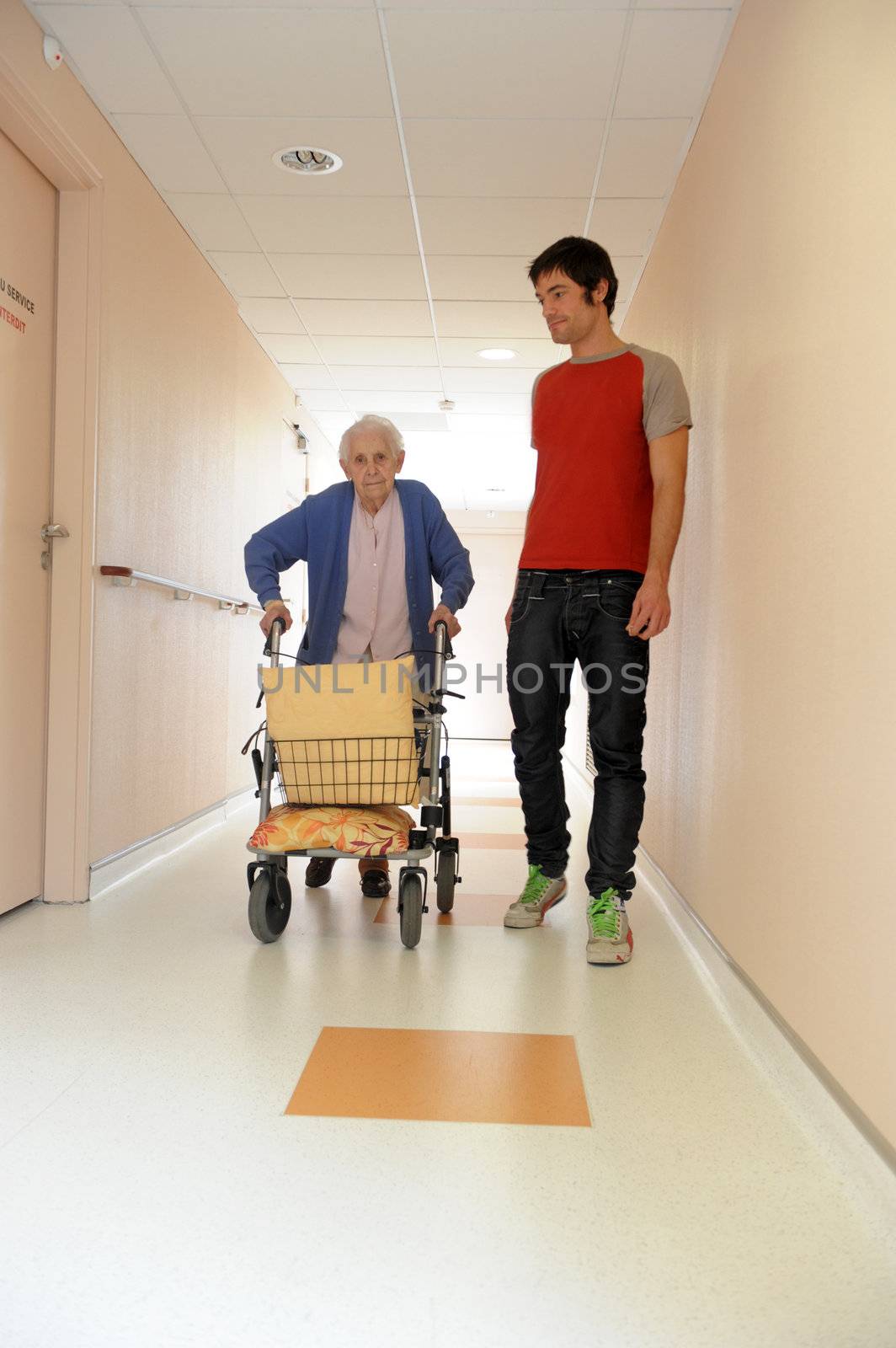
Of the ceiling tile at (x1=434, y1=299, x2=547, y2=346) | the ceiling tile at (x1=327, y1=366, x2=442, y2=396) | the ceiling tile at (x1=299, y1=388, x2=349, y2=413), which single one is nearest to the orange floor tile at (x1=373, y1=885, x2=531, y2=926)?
the ceiling tile at (x1=434, y1=299, x2=547, y2=346)

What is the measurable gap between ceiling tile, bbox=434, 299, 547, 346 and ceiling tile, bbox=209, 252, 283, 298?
0.78 meters

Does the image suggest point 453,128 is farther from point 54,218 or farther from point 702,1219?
point 702,1219

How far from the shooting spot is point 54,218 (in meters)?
3.01

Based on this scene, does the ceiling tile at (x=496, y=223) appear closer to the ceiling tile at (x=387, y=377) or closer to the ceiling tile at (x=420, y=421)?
the ceiling tile at (x=387, y=377)

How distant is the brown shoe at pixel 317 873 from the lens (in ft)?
10.6

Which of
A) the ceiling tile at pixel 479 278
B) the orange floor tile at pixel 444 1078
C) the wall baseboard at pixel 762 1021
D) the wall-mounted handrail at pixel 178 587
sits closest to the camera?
the wall baseboard at pixel 762 1021

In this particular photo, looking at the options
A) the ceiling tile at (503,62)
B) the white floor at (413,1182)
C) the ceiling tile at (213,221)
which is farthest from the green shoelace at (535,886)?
the ceiling tile at (213,221)

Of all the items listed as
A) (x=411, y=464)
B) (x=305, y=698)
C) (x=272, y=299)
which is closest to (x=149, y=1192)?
(x=305, y=698)

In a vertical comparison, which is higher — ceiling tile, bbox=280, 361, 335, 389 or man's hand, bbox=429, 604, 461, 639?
ceiling tile, bbox=280, 361, 335, 389

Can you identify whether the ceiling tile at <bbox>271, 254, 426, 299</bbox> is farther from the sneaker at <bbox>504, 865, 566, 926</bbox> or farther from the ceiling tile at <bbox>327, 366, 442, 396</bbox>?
the sneaker at <bbox>504, 865, 566, 926</bbox>

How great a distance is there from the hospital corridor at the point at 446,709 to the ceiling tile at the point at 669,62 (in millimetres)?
14

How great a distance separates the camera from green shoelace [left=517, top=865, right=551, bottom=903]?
2.86m

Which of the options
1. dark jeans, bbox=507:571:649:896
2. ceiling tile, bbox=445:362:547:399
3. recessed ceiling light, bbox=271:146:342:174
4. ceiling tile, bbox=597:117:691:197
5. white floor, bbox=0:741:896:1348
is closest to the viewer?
white floor, bbox=0:741:896:1348

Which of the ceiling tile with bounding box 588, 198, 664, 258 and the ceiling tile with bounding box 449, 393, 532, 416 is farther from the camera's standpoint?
the ceiling tile with bounding box 449, 393, 532, 416
